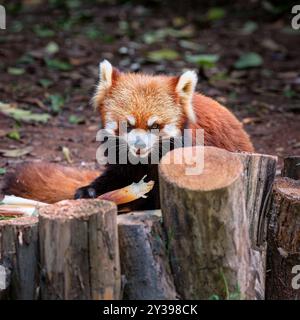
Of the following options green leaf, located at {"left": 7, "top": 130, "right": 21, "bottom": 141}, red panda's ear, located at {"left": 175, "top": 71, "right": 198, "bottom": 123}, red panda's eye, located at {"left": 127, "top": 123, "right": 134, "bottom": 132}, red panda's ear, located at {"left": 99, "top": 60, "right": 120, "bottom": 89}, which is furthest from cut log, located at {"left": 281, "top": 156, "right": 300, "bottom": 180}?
green leaf, located at {"left": 7, "top": 130, "right": 21, "bottom": 141}

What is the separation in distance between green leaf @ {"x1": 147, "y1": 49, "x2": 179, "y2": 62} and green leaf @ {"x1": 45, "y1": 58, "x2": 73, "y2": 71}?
102 centimetres

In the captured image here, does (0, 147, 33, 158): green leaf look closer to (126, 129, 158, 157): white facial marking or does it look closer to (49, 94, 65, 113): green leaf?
(49, 94, 65, 113): green leaf

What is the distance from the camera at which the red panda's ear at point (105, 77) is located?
445 cm

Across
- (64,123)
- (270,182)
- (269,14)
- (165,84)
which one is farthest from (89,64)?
(270,182)

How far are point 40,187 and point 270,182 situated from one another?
172 centimetres

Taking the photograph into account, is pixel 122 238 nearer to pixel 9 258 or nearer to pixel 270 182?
pixel 9 258

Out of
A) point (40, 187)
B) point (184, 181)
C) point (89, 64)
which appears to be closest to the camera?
point (184, 181)

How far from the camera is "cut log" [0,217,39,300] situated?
3400mm

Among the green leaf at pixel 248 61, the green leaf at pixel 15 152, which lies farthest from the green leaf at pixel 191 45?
the green leaf at pixel 15 152

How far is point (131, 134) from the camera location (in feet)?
14.0

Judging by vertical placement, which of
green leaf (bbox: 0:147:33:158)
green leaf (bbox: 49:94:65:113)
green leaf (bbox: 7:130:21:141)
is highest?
green leaf (bbox: 49:94:65:113)

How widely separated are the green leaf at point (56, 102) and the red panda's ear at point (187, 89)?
2.87 metres
